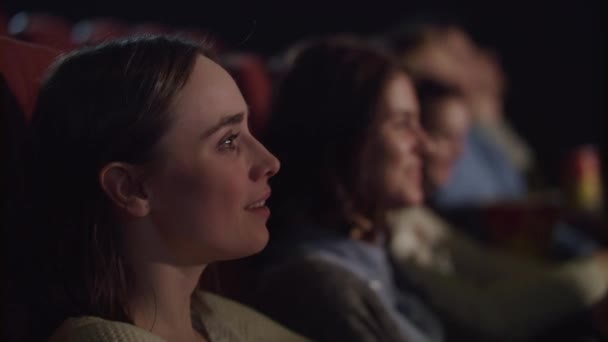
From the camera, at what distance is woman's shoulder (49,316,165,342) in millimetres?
435

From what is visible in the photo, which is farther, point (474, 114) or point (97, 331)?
point (474, 114)

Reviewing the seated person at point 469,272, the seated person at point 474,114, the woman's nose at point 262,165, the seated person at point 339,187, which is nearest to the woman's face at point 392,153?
the seated person at point 339,187

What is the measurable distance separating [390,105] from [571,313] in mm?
524

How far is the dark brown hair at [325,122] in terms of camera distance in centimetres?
72

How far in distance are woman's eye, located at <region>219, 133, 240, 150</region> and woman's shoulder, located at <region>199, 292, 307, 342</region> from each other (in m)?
0.15

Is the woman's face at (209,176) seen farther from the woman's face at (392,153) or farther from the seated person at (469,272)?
the seated person at (469,272)

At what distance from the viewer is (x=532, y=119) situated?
253cm

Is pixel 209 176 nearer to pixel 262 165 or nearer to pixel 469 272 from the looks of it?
pixel 262 165

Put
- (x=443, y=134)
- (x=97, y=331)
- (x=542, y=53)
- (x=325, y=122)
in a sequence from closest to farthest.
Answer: (x=97, y=331), (x=325, y=122), (x=443, y=134), (x=542, y=53)

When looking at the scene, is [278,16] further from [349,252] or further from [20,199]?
[20,199]

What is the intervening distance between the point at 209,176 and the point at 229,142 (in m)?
0.03

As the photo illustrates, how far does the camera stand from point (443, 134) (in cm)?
121

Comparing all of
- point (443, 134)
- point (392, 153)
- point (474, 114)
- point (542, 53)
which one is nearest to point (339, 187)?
point (392, 153)

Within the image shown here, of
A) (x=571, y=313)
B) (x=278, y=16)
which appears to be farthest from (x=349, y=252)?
(x=278, y=16)
